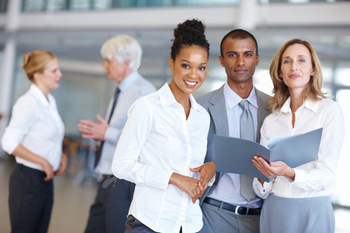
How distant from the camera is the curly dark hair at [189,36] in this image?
7.20ft

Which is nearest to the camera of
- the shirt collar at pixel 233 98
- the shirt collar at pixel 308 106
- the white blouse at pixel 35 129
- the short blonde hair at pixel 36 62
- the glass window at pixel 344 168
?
the shirt collar at pixel 308 106

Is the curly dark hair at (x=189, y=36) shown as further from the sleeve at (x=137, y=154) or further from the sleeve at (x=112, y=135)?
the sleeve at (x=112, y=135)

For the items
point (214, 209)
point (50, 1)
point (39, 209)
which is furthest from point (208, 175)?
point (50, 1)

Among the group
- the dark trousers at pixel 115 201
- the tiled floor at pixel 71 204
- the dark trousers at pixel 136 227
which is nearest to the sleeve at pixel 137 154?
the dark trousers at pixel 136 227

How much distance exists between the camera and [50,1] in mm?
11352

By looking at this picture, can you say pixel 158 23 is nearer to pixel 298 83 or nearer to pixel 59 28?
pixel 59 28

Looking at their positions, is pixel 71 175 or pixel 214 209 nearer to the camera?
pixel 214 209

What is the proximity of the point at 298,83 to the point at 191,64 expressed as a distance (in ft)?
2.17

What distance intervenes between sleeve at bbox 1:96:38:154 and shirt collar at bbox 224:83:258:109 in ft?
5.61

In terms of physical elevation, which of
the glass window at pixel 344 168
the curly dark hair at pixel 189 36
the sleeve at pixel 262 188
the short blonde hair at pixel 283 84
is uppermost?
the curly dark hair at pixel 189 36

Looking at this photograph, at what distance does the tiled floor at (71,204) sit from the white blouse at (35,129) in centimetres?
203

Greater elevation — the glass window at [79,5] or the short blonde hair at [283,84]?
the glass window at [79,5]

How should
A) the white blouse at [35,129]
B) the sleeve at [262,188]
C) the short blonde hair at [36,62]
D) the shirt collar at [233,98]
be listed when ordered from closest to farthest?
1. the sleeve at [262,188]
2. the shirt collar at [233,98]
3. the white blouse at [35,129]
4. the short blonde hair at [36,62]

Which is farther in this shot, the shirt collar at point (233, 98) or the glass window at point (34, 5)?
the glass window at point (34, 5)
